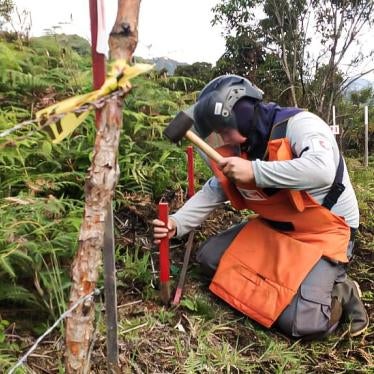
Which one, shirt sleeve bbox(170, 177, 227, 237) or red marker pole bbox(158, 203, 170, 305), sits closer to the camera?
red marker pole bbox(158, 203, 170, 305)

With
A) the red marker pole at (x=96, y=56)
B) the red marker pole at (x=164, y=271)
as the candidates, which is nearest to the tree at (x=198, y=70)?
the red marker pole at (x=164, y=271)

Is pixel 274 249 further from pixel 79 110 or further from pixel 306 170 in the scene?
pixel 79 110

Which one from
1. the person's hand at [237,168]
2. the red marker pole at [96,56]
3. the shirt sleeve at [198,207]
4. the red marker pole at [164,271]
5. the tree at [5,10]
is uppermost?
the tree at [5,10]

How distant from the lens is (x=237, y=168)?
8.81ft

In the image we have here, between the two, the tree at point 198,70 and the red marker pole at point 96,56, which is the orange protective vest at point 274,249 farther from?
the tree at point 198,70

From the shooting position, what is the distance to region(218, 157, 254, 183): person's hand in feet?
8.80

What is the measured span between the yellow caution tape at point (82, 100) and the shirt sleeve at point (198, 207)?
5.44ft

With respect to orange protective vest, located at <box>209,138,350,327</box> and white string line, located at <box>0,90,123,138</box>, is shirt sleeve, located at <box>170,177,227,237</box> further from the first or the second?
white string line, located at <box>0,90,123,138</box>

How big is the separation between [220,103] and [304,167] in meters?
0.55

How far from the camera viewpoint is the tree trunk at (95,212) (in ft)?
5.41

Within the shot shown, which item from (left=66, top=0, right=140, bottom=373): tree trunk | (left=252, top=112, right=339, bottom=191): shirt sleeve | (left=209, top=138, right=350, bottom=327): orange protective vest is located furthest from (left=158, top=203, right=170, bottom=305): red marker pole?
(left=66, top=0, right=140, bottom=373): tree trunk

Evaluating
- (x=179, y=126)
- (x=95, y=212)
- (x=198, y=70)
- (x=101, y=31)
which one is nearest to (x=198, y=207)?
(x=179, y=126)

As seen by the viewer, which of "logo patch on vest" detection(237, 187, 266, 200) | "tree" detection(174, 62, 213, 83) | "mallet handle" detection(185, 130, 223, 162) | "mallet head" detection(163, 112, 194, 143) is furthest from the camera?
"tree" detection(174, 62, 213, 83)

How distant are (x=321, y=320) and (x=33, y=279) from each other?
1.58 meters
